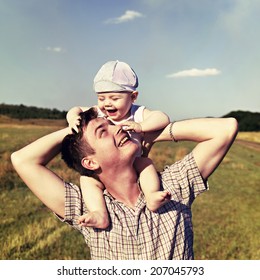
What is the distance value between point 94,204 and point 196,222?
439cm

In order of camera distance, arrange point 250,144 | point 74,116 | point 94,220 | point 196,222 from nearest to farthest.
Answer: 1. point 94,220
2. point 74,116
3. point 196,222
4. point 250,144

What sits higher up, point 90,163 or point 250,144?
point 90,163

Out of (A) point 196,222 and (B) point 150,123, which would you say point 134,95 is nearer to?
(B) point 150,123

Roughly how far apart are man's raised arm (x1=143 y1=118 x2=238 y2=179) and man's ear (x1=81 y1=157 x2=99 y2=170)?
0.63ft

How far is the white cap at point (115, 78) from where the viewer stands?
1.52 meters

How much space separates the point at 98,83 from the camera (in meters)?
1.53

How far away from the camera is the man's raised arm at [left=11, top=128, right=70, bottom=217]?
151 centimetres

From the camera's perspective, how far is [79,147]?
1489 mm

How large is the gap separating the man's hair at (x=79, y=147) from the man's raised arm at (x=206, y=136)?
0.20m

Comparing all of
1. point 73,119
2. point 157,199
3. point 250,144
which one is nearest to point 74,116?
point 73,119

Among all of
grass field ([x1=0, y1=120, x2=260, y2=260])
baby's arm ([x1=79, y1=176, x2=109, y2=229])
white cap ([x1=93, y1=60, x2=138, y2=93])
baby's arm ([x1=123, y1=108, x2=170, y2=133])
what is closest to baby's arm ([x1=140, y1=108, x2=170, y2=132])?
baby's arm ([x1=123, y1=108, x2=170, y2=133])
